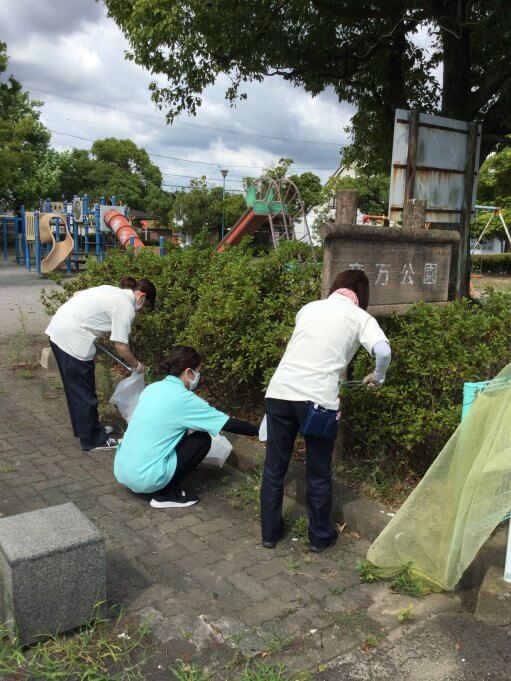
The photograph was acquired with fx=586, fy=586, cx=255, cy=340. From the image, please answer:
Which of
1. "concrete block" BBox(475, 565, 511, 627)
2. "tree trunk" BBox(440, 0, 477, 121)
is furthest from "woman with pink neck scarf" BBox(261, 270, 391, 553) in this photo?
"tree trunk" BBox(440, 0, 477, 121)

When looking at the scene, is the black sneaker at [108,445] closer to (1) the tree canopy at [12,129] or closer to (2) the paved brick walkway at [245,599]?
(2) the paved brick walkway at [245,599]

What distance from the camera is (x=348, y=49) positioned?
9.81 m

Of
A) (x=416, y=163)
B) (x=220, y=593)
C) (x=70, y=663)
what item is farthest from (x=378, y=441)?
(x=416, y=163)

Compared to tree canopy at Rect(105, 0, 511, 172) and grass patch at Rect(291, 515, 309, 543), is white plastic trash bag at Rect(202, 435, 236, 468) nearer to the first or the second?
grass patch at Rect(291, 515, 309, 543)

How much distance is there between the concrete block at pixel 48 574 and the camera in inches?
95.7

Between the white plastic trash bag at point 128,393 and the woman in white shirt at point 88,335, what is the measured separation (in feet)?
0.54

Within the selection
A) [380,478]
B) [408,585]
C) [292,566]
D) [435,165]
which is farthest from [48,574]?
[435,165]

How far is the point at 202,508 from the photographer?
394cm

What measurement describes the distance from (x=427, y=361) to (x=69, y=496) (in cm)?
258

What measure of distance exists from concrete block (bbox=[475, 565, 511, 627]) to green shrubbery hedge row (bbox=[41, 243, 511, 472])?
0.88 metres

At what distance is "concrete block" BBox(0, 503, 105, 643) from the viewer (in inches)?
95.7

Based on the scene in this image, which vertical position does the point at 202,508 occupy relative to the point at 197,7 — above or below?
below

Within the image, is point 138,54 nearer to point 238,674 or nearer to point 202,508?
point 202,508

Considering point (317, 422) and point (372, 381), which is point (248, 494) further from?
point (372, 381)
